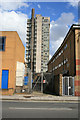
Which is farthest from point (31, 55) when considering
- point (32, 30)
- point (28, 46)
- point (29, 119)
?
point (29, 119)

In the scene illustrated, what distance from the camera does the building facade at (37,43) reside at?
73.2 metres

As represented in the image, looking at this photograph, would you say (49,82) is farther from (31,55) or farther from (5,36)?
(31,55)

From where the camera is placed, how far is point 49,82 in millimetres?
22750

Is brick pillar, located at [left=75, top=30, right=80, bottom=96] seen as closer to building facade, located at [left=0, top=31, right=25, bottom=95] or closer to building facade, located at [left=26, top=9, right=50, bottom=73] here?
building facade, located at [left=0, top=31, right=25, bottom=95]

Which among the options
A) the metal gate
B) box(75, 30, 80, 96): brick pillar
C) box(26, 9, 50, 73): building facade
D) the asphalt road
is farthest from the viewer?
box(26, 9, 50, 73): building facade

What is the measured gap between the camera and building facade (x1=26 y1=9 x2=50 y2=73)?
73.2 m

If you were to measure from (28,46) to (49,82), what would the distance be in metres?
56.8

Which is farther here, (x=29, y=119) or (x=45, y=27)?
(x=45, y=27)

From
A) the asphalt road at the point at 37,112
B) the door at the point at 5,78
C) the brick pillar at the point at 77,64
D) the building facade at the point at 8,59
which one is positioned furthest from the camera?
the building facade at the point at 8,59

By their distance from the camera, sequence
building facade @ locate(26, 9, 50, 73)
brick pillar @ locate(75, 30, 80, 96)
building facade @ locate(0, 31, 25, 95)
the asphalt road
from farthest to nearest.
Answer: building facade @ locate(26, 9, 50, 73) → building facade @ locate(0, 31, 25, 95) → brick pillar @ locate(75, 30, 80, 96) → the asphalt road

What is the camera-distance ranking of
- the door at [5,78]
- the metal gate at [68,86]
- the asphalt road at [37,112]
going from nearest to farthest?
the asphalt road at [37,112] < the metal gate at [68,86] < the door at [5,78]

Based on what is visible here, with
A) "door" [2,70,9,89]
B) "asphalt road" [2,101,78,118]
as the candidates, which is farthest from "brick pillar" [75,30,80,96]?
"door" [2,70,9,89]

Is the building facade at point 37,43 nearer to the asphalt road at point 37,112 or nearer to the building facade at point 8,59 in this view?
the building facade at point 8,59

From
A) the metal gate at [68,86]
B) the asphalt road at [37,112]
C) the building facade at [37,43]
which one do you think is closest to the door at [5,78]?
the metal gate at [68,86]
